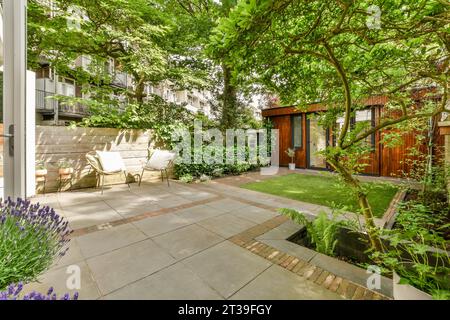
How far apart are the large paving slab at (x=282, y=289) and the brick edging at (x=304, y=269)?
80 millimetres

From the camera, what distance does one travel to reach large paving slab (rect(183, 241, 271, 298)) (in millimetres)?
1801

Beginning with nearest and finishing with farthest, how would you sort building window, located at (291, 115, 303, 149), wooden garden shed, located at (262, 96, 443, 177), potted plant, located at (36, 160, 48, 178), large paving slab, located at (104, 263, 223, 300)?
large paving slab, located at (104, 263, 223, 300) < potted plant, located at (36, 160, 48, 178) < wooden garden shed, located at (262, 96, 443, 177) < building window, located at (291, 115, 303, 149)

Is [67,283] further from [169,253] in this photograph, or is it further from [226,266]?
[226,266]

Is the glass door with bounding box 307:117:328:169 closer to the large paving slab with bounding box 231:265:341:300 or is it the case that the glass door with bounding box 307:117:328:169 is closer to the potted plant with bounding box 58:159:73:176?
the large paving slab with bounding box 231:265:341:300

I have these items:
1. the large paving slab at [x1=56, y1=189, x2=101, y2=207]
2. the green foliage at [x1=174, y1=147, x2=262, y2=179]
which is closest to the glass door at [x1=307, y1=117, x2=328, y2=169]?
the green foliage at [x1=174, y1=147, x2=262, y2=179]

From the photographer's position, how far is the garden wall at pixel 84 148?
14.9ft

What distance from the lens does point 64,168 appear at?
4.58 m

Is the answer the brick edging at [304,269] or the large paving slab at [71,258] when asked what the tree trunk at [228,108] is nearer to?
the brick edging at [304,269]

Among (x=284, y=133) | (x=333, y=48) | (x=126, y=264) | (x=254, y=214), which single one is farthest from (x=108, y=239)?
(x=284, y=133)

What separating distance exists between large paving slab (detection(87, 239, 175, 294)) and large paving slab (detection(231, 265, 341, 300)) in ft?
2.72

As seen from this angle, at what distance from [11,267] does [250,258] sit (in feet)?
6.08

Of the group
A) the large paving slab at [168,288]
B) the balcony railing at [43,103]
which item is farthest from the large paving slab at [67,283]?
the balcony railing at [43,103]
